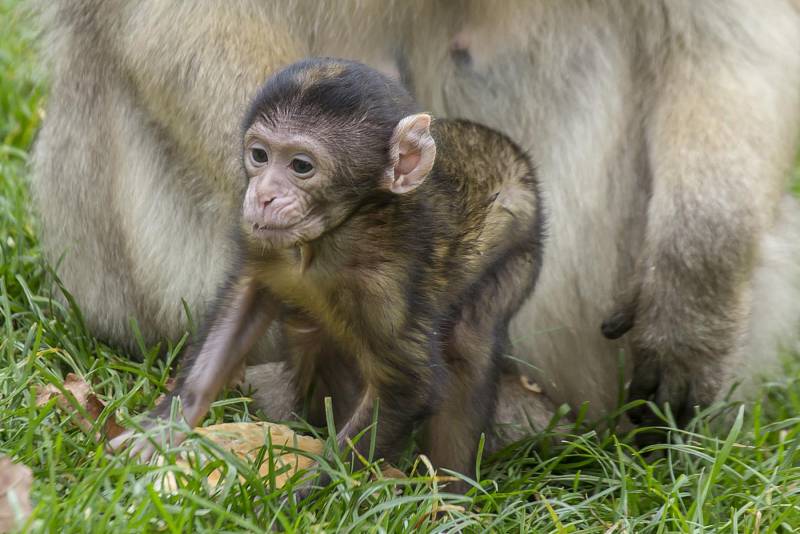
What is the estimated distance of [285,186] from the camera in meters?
3.55

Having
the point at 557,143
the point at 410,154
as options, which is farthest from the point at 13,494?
the point at 557,143

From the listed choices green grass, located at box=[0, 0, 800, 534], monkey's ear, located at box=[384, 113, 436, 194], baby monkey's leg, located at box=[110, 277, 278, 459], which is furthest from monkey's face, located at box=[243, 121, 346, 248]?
green grass, located at box=[0, 0, 800, 534]

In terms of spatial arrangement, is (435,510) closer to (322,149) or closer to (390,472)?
(390,472)

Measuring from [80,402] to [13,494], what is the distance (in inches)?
40.8

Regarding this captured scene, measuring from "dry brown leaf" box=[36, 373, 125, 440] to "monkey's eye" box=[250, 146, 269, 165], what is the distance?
0.95m

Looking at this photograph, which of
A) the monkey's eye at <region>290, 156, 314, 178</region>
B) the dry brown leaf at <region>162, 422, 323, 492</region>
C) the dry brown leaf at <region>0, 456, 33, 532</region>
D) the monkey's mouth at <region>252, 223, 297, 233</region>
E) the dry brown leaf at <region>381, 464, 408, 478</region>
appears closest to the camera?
the dry brown leaf at <region>0, 456, 33, 532</region>

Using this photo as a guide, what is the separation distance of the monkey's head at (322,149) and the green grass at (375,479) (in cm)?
69

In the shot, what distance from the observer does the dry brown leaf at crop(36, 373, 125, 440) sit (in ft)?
13.5

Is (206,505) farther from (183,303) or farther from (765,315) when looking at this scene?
(765,315)

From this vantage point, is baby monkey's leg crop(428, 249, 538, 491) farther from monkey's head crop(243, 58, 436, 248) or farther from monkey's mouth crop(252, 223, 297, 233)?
monkey's mouth crop(252, 223, 297, 233)

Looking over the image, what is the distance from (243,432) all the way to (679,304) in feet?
4.82

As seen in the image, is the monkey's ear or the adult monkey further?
the adult monkey

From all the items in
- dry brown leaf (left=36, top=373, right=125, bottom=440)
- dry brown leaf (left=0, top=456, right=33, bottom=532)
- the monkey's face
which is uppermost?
the monkey's face

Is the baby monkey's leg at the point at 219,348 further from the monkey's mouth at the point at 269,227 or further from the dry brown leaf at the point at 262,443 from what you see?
the monkey's mouth at the point at 269,227
